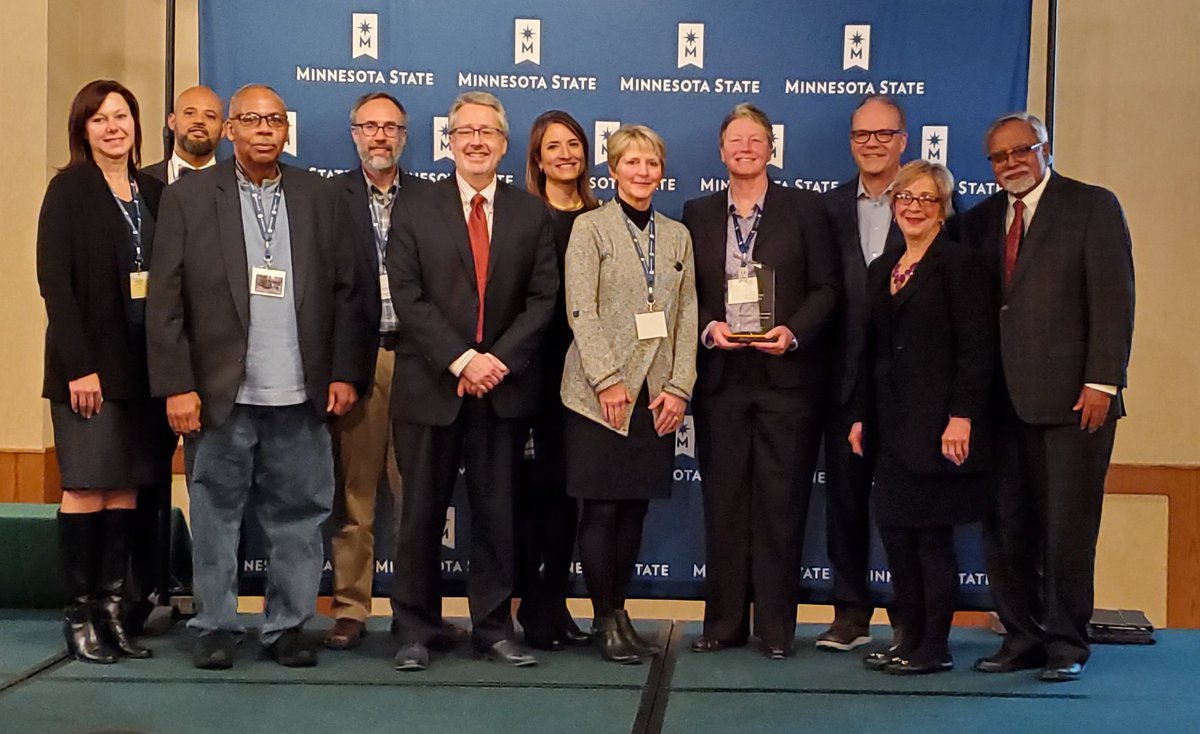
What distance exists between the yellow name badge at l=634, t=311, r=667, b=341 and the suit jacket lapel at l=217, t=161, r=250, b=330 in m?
1.16

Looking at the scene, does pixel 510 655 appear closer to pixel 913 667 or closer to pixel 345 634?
pixel 345 634

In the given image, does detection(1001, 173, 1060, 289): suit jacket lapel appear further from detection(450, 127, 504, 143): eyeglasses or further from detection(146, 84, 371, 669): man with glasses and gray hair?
detection(146, 84, 371, 669): man with glasses and gray hair

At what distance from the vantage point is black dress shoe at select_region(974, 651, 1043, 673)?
4125mm

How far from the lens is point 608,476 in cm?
411

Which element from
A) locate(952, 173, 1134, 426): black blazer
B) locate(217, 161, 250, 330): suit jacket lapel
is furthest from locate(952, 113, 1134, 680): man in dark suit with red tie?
locate(217, 161, 250, 330): suit jacket lapel

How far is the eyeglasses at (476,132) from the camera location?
415 centimetres

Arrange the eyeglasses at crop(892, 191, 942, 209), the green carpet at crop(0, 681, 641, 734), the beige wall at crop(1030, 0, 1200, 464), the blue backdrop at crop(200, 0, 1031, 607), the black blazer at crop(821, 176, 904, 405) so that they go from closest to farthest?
the green carpet at crop(0, 681, 641, 734)
the eyeglasses at crop(892, 191, 942, 209)
the black blazer at crop(821, 176, 904, 405)
the blue backdrop at crop(200, 0, 1031, 607)
the beige wall at crop(1030, 0, 1200, 464)

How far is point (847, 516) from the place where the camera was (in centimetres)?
447

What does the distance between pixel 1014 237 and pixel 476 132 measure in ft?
5.56

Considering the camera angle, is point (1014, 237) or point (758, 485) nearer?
point (1014, 237)

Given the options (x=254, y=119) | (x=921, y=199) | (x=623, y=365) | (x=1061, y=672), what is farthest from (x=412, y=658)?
(x=921, y=199)

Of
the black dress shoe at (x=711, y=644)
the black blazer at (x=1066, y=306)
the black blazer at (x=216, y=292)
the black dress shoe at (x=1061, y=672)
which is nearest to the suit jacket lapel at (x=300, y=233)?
the black blazer at (x=216, y=292)

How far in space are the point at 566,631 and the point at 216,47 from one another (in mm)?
2420

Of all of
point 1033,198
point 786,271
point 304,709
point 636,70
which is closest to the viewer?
point 304,709
